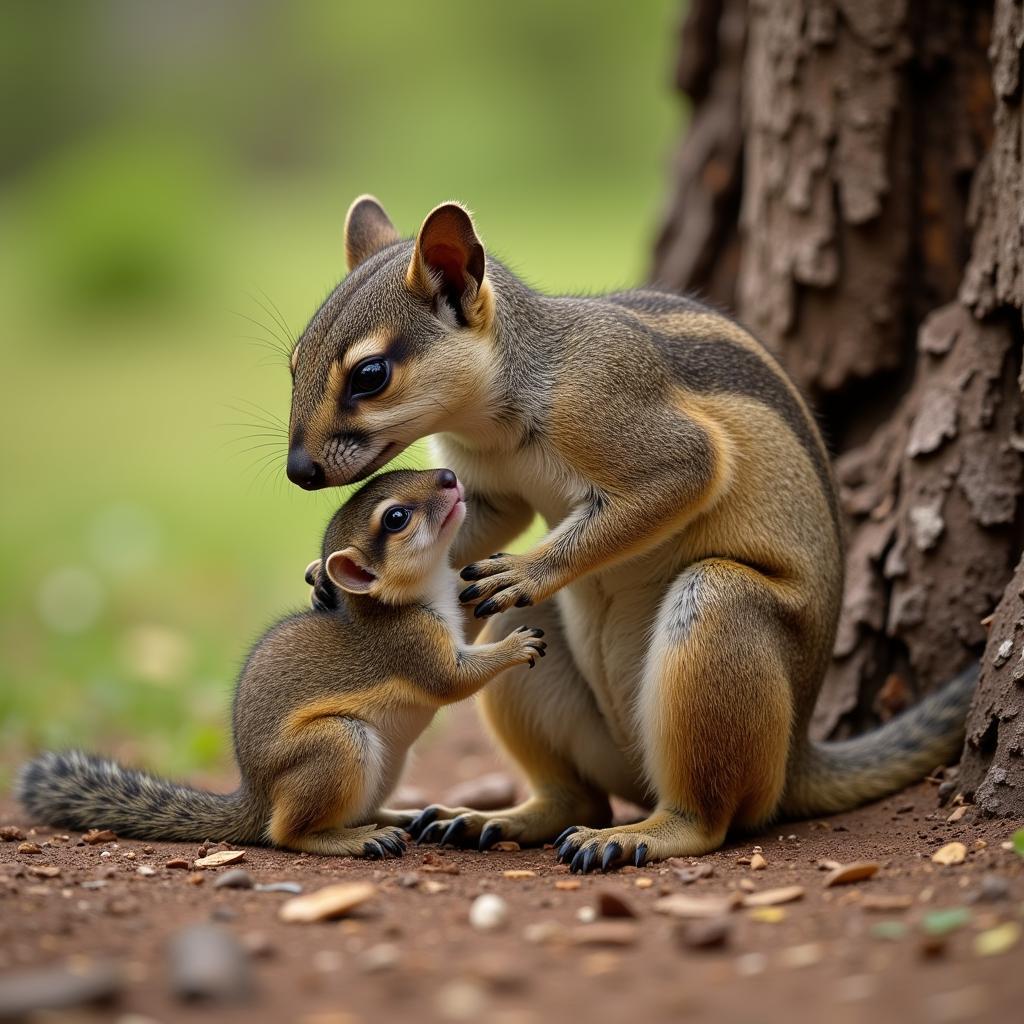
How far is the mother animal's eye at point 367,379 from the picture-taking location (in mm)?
4934

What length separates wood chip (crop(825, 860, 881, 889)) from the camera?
4.25m

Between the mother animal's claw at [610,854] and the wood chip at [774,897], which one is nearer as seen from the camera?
the wood chip at [774,897]

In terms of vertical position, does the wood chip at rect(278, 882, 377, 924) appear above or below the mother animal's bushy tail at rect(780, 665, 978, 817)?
above

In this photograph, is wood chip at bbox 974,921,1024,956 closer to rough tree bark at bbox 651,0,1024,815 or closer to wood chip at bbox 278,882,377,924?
wood chip at bbox 278,882,377,924

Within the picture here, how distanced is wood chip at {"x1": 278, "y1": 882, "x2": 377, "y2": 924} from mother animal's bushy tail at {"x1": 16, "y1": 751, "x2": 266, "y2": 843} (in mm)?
1173

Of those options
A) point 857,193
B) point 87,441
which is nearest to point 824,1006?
point 857,193

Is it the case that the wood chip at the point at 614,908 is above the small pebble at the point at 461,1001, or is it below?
below

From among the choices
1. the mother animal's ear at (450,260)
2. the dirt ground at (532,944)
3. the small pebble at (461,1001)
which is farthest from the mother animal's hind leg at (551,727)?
the small pebble at (461,1001)

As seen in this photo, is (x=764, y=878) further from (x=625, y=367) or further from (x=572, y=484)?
(x=625, y=367)

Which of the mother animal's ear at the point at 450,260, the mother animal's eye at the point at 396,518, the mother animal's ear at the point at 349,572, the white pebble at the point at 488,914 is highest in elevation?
the mother animal's ear at the point at 450,260

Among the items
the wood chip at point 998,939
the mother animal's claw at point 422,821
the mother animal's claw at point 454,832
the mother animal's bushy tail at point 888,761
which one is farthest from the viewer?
the mother animal's bushy tail at point 888,761

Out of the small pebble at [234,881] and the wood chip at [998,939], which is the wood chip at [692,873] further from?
the small pebble at [234,881]

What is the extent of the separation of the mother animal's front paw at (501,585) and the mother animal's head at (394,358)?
0.54m

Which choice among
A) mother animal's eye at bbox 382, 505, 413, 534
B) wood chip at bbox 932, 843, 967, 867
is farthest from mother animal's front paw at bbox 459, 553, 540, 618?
wood chip at bbox 932, 843, 967, 867
